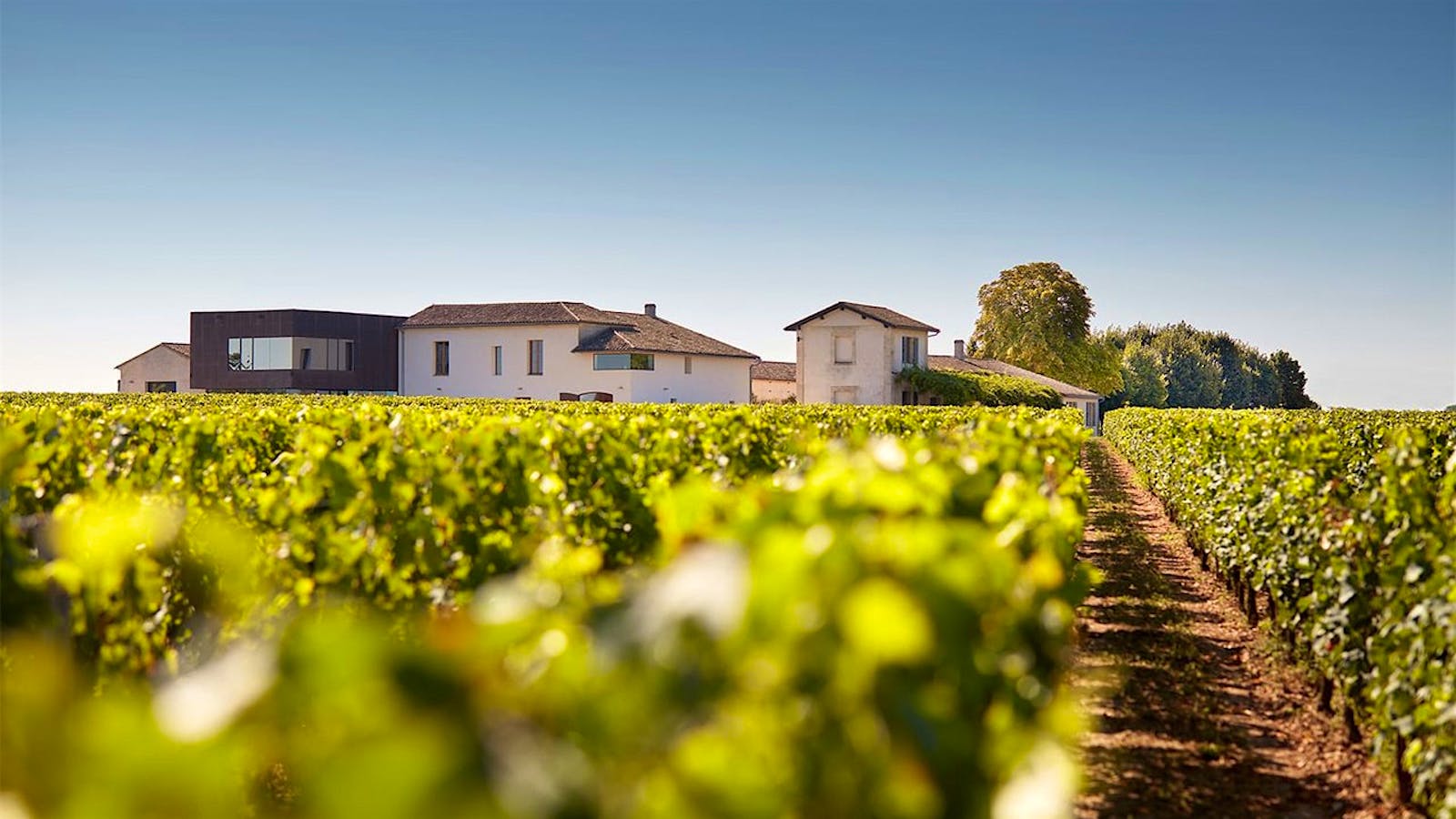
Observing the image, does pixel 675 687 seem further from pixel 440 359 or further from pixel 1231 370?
pixel 1231 370

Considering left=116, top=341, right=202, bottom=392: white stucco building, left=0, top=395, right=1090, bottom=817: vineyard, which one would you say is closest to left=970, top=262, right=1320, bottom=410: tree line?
left=116, top=341, right=202, bottom=392: white stucco building

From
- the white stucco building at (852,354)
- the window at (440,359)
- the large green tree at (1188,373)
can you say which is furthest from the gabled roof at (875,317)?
the large green tree at (1188,373)

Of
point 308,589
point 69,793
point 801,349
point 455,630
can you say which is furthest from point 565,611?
point 801,349

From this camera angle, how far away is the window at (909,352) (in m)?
54.9

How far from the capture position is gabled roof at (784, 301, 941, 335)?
175 feet

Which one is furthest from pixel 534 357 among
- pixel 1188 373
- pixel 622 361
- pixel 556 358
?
pixel 1188 373

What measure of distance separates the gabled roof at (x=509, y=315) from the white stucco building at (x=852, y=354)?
9937mm

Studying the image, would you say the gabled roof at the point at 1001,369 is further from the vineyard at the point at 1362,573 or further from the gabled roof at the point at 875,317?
the vineyard at the point at 1362,573

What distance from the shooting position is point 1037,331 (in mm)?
72938

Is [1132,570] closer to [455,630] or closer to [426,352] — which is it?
[455,630]

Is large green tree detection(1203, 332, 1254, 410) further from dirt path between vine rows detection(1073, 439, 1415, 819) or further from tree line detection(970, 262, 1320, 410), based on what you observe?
dirt path between vine rows detection(1073, 439, 1415, 819)

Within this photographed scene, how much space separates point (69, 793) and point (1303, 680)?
9.51 m

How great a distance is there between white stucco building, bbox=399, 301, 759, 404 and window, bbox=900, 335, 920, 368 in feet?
25.9

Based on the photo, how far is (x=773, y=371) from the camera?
2820 inches
